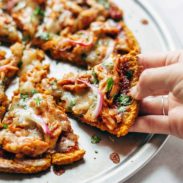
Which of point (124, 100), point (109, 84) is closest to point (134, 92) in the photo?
point (124, 100)

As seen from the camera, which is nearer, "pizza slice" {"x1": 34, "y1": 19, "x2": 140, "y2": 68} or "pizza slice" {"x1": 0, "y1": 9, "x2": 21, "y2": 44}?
"pizza slice" {"x1": 34, "y1": 19, "x2": 140, "y2": 68}

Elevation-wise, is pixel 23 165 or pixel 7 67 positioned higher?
pixel 7 67

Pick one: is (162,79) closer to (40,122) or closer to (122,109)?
(122,109)

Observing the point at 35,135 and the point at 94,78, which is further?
the point at 94,78

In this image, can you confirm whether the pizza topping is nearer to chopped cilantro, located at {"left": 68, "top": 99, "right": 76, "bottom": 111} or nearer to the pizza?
the pizza

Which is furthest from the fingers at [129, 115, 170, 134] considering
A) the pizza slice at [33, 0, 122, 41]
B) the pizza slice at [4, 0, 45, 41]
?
the pizza slice at [4, 0, 45, 41]
